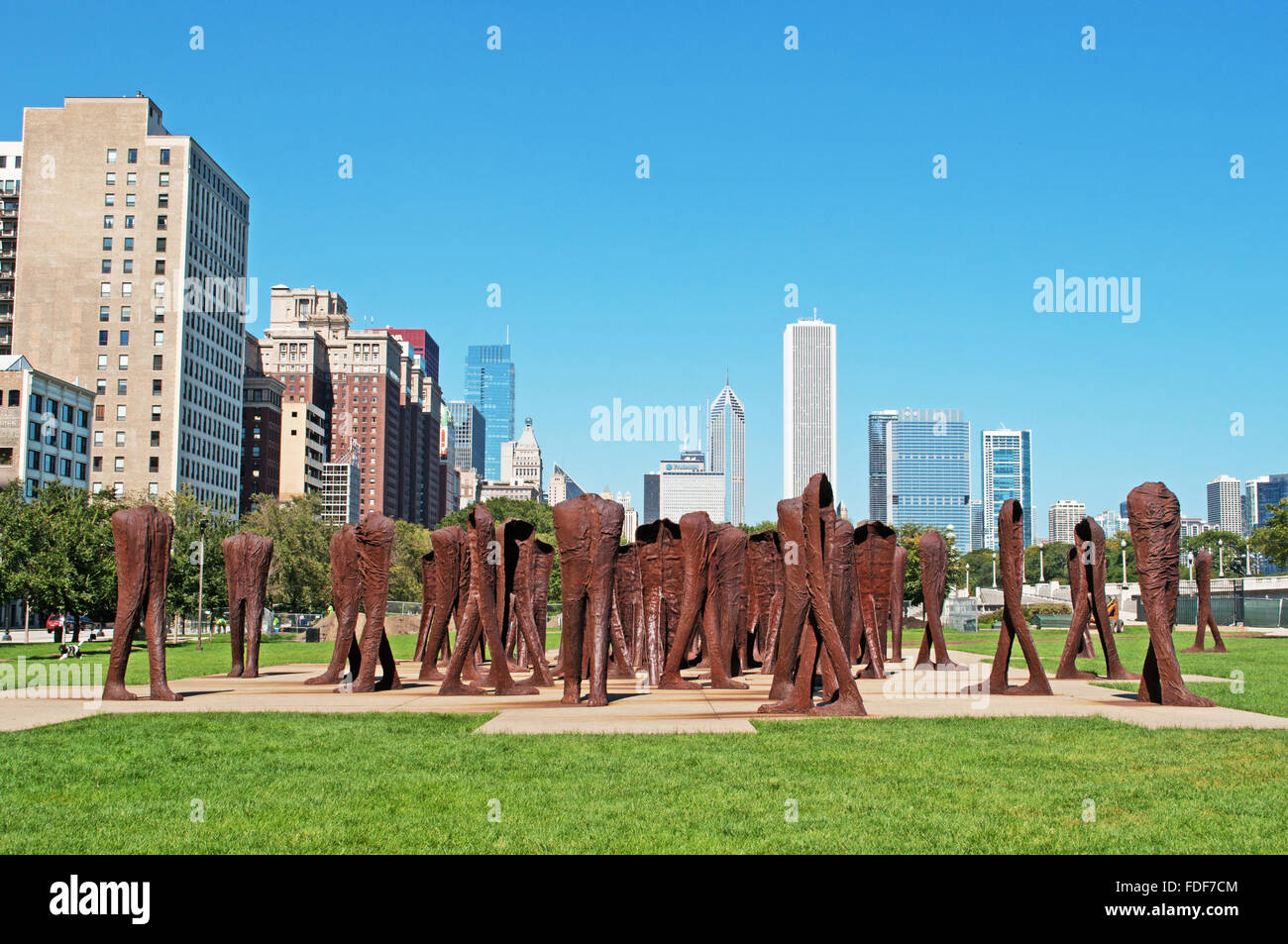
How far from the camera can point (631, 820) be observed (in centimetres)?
805

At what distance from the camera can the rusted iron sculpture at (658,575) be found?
2247 cm

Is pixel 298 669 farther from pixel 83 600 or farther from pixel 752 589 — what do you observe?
pixel 83 600

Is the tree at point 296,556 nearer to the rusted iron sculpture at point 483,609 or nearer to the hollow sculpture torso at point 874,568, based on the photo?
the hollow sculpture torso at point 874,568

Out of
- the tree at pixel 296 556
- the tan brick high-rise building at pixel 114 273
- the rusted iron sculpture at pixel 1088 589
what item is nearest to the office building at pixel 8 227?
the tan brick high-rise building at pixel 114 273

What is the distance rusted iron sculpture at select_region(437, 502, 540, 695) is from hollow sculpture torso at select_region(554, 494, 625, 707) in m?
1.73

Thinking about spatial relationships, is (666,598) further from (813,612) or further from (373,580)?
(813,612)

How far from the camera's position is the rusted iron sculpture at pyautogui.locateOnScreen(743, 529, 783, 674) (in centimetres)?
2464

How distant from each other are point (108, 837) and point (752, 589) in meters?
19.8

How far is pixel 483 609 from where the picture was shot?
58.7 feet

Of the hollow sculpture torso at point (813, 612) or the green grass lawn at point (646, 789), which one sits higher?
the hollow sculpture torso at point (813, 612)

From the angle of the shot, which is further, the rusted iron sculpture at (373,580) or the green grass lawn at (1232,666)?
the rusted iron sculpture at (373,580)

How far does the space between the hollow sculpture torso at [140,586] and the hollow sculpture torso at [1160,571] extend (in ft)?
50.4

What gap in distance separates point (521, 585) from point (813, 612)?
6.79 meters
